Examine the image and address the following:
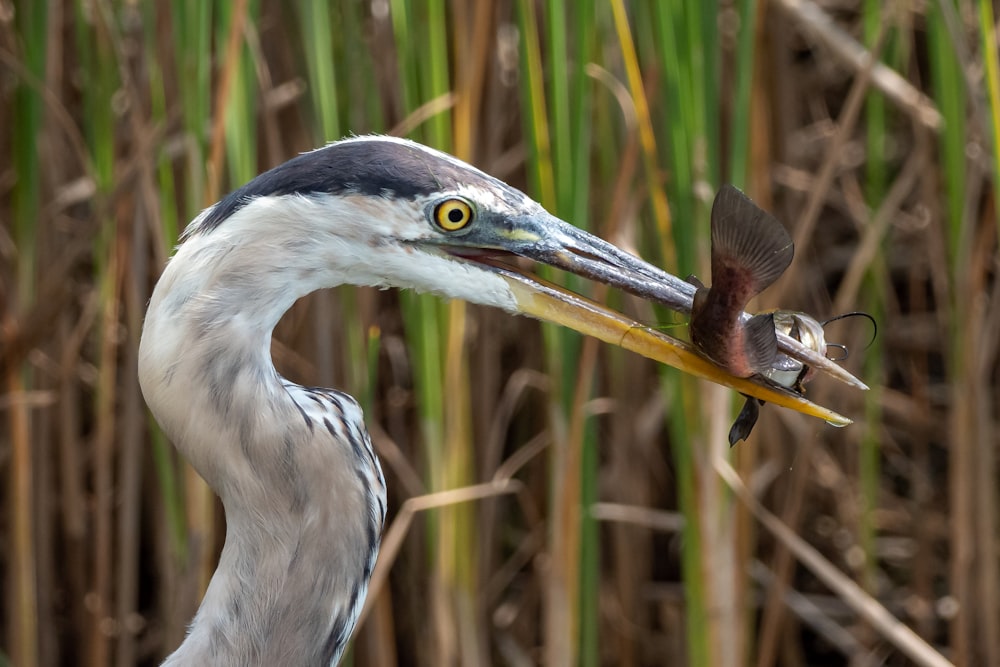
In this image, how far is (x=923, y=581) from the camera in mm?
2160

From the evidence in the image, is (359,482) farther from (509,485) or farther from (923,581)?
(923,581)

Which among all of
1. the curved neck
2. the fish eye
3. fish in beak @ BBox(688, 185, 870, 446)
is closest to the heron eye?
the fish eye

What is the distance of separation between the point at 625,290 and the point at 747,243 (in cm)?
13

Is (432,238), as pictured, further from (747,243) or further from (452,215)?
(747,243)

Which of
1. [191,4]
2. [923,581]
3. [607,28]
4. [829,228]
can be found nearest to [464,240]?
[191,4]

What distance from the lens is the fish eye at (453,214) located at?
1.05m

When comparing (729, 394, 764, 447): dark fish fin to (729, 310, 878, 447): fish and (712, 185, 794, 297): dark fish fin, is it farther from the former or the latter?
(712, 185, 794, 297): dark fish fin

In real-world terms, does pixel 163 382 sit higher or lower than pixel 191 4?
lower

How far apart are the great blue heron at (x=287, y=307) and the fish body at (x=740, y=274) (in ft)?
0.16

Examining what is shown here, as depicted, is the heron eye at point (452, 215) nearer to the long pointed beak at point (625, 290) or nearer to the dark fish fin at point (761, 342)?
the long pointed beak at point (625, 290)

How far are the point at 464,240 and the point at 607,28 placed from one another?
0.79 m

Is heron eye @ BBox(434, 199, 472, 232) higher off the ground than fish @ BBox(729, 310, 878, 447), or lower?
higher

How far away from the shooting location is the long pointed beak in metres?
1.07

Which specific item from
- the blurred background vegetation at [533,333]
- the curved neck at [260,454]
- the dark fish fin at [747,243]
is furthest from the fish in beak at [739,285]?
the curved neck at [260,454]
